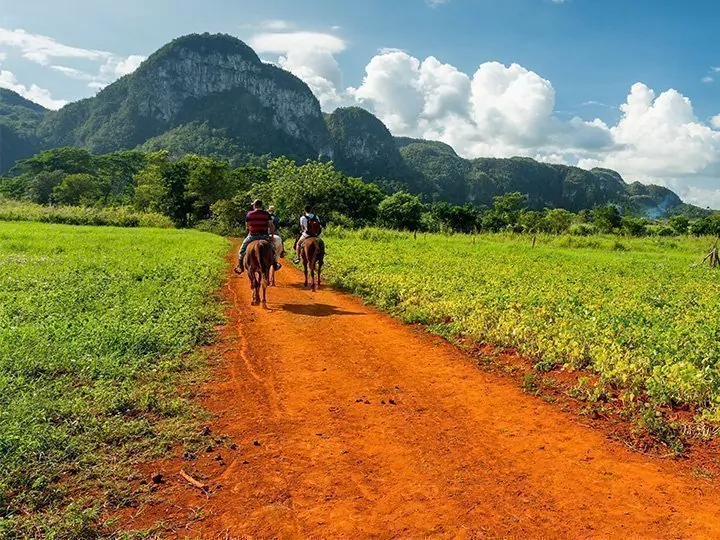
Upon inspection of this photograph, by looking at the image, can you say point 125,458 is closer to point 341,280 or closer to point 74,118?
point 341,280

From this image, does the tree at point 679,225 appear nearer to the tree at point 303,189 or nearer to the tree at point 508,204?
the tree at point 508,204

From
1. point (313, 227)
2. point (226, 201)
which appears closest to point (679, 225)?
point (226, 201)

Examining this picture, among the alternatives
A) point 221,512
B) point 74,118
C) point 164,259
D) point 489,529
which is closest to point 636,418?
point 489,529

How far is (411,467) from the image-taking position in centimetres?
494

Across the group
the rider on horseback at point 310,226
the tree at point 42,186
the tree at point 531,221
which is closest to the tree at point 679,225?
the tree at point 531,221

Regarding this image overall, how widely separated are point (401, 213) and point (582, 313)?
67865 mm

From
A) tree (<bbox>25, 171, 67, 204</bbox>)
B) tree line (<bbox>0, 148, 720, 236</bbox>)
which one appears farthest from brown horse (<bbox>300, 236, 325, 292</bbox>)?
tree (<bbox>25, 171, 67, 204</bbox>)

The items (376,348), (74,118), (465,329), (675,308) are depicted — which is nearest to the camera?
(376,348)

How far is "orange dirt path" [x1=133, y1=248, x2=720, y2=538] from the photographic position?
4059 mm

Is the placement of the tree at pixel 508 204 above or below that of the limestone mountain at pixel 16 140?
below

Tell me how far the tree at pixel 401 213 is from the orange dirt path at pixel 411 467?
69399mm

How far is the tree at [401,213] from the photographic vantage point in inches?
3029

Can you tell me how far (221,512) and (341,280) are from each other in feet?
41.0

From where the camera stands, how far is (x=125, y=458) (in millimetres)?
4879
